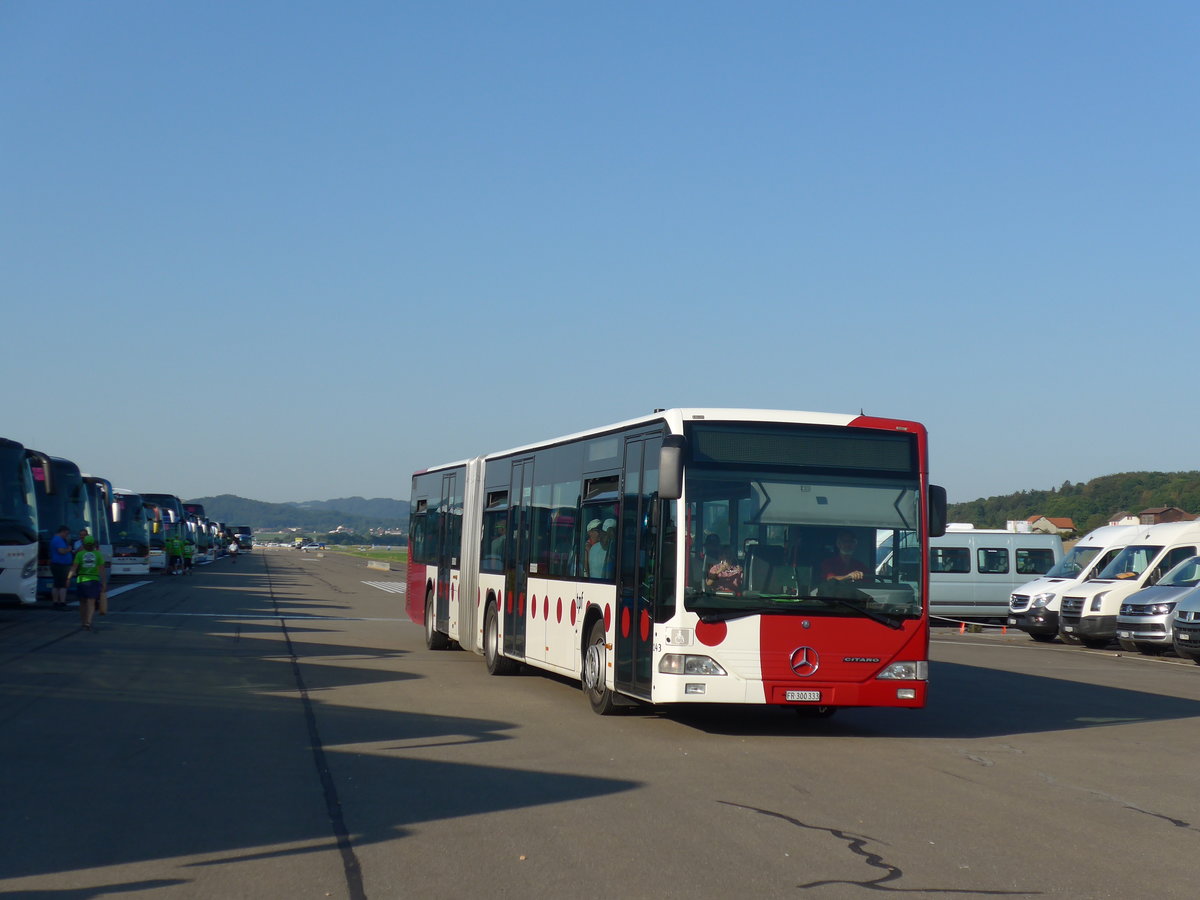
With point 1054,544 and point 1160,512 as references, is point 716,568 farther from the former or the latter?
point 1160,512

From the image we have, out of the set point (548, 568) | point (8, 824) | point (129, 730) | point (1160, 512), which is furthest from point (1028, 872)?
point (1160, 512)

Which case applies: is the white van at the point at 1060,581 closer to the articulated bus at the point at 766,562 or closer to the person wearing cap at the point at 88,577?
the articulated bus at the point at 766,562

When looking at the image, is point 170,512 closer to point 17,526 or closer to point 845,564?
point 17,526

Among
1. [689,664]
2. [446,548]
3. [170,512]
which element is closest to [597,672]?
[689,664]

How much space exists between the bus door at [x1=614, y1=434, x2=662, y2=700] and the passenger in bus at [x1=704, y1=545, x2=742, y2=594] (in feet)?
1.88

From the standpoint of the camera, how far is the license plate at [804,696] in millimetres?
12430

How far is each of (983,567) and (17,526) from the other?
83.1ft

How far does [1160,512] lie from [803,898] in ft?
241

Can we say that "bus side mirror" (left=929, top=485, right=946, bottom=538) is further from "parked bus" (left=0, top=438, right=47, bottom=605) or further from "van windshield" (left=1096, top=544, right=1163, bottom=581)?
"van windshield" (left=1096, top=544, right=1163, bottom=581)

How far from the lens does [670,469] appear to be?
39.5ft

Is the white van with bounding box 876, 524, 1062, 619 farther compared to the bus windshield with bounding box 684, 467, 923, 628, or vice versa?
the white van with bounding box 876, 524, 1062, 619

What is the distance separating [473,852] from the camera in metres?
7.53

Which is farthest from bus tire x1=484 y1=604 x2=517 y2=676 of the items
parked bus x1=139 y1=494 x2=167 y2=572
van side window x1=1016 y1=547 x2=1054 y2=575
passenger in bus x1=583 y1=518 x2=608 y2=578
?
parked bus x1=139 y1=494 x2=167 y2=572

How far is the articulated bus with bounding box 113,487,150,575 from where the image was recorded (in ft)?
173
